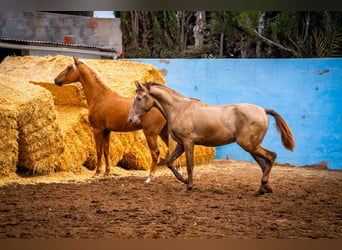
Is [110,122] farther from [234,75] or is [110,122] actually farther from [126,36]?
[126,36]

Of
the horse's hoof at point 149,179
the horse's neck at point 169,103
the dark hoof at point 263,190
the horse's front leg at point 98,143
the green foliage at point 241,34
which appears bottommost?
the horse's hoof at point 149,179

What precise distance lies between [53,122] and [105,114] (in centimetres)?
79

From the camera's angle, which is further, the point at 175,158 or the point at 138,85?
the point at 175,158

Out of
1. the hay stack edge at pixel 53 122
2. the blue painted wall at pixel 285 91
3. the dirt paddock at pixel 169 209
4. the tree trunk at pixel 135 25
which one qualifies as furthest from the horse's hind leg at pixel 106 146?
the tree trunk at pixel 135 25

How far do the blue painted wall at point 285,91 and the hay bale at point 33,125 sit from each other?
3282mm

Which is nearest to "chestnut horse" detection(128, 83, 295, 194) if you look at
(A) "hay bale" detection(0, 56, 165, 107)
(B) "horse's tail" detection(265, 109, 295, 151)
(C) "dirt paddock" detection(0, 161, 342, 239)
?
(B) "horse's tail" detection(265, 109, 295, 151)

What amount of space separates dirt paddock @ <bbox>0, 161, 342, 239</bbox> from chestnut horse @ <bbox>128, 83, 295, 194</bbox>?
1.66 ft

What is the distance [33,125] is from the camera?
24.0 ft

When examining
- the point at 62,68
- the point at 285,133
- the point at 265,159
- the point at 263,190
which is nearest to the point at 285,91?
the point at 285,133

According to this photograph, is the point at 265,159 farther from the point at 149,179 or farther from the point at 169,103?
the point at 149,179

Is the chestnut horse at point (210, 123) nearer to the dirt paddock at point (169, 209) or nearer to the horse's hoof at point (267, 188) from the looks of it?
the horse's hoof at point (267, 188)

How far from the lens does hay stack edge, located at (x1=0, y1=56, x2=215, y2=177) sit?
7.09 m

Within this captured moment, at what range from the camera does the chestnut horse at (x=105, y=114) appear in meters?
7.46

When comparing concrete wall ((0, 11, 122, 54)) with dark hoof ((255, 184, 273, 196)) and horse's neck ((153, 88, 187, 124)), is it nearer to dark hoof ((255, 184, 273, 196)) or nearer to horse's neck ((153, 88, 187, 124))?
horse's neck ((153, 88, 187, 124))
